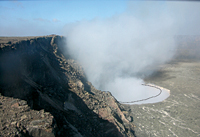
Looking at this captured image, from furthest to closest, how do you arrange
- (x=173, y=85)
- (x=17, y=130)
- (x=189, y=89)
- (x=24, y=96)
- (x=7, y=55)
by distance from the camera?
(x=173, y=85) → (x=189, y=89) → (x=7, y=55) → (x=24, y=96) → (x=17, y=130)

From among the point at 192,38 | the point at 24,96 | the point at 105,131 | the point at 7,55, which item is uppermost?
the point at 192,38

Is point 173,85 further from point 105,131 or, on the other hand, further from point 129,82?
point 105,131

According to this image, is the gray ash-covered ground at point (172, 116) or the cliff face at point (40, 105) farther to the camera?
the gray ash-covered ground at point (172, 116)

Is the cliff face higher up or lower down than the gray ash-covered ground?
higher up

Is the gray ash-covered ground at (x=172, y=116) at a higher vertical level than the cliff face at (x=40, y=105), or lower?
lower

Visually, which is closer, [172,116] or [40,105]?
[40,105]

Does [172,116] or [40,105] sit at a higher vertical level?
[40,105]

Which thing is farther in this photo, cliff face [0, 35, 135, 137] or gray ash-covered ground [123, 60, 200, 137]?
gray ash-covered ground [123, 60, 200, 137]

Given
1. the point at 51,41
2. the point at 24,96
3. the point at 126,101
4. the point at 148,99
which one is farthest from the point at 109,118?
the point at 51,41
